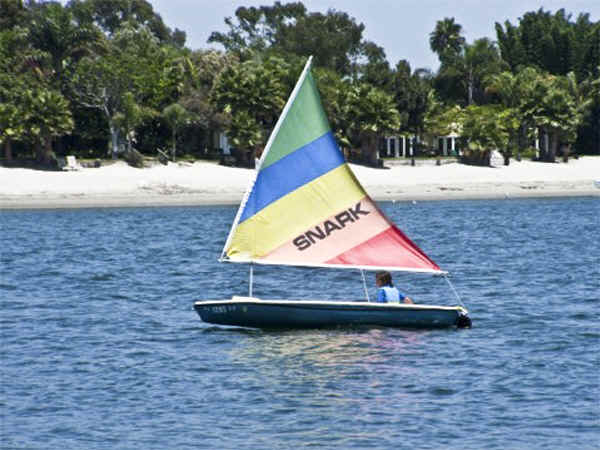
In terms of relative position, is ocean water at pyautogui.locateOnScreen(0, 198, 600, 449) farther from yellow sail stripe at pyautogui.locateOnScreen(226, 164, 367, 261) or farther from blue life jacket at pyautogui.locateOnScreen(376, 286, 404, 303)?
yellow sail stripe at pyautogui.locateOnScreen(226, 164, 367, 261)

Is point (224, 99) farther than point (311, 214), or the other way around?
point (224, 99)

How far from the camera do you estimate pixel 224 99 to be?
348 feet

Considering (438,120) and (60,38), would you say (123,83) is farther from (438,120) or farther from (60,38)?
(438,120)

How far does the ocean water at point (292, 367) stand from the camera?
20438 millimetres

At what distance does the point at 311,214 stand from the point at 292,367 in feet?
15.9

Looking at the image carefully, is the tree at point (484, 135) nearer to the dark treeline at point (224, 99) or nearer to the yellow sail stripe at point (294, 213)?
→ the dark treeline at point (224, 99)

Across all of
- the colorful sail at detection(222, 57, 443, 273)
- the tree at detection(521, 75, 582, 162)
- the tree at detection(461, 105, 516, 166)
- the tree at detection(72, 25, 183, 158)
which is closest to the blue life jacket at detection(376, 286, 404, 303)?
the colorful sail at detection(222, 57, 443, 273)

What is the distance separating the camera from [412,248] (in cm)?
Answer: 2892

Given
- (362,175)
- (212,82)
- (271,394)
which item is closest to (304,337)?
(271,394)

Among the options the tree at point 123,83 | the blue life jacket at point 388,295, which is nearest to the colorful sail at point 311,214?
the blue life jacket at point 388,295

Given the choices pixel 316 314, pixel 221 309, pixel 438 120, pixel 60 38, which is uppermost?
pixel 60 38

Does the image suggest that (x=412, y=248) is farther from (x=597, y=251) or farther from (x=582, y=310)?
(x=597, y=251)

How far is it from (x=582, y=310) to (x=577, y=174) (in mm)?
81784

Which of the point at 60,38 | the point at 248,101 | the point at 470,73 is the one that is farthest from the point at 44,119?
the point at 470,73
